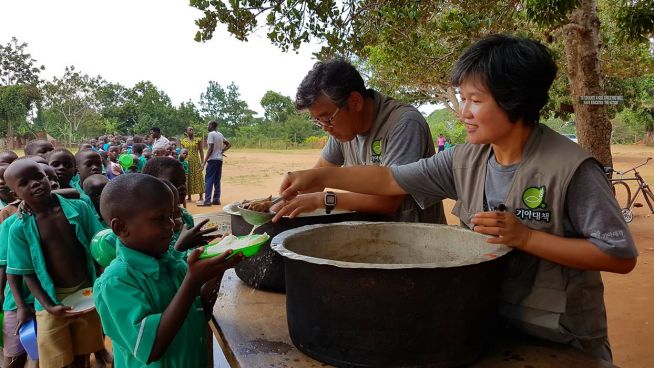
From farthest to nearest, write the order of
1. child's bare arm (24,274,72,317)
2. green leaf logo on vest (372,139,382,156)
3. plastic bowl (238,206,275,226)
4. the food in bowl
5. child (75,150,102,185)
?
child (75,150,102,185) → child's bare arm (24,274,72,317) → green leaf logo on vest (372,139,382,156) → the food in bowl → plastic bowl (238,206,275,226)

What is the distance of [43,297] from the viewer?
244 centimetres

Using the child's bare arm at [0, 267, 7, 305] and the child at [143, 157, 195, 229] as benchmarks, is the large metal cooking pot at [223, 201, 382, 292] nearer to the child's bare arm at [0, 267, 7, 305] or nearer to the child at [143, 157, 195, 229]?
the child at [143, 157, 195, 229]

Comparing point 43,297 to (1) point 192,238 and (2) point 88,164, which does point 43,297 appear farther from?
(2) point 88,164

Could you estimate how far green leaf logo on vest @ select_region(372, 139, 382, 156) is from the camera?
2312 mm

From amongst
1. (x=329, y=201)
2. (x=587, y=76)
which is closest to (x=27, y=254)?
(x=329, y=201)

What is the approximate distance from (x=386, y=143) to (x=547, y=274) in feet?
3.48

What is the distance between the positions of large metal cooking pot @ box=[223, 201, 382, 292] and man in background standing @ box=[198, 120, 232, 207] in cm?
830

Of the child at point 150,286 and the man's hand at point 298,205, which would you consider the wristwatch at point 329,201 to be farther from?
the child at point 150,286

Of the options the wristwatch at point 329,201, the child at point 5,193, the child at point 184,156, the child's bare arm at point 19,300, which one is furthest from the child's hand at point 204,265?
the child at point 184,156

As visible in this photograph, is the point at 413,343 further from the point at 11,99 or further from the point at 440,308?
the point at 11,99

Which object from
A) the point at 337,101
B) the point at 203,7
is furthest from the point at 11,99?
the point at 337,101

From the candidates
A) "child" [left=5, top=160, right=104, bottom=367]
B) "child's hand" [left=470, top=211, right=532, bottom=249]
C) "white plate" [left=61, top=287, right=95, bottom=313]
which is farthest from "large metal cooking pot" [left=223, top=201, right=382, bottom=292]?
"child" [left=5, top=160, right=104, bottom=367]

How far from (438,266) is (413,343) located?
7.9 inches

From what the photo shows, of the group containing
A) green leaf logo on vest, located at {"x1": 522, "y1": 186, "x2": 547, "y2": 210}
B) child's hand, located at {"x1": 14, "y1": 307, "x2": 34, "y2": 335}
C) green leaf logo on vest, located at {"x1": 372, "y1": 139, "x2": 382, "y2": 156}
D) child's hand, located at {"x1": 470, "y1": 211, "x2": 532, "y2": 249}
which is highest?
green leaf logo on vest, located at {"x1": 372, "y1": 139, "x2": 382, "y2": 156}
